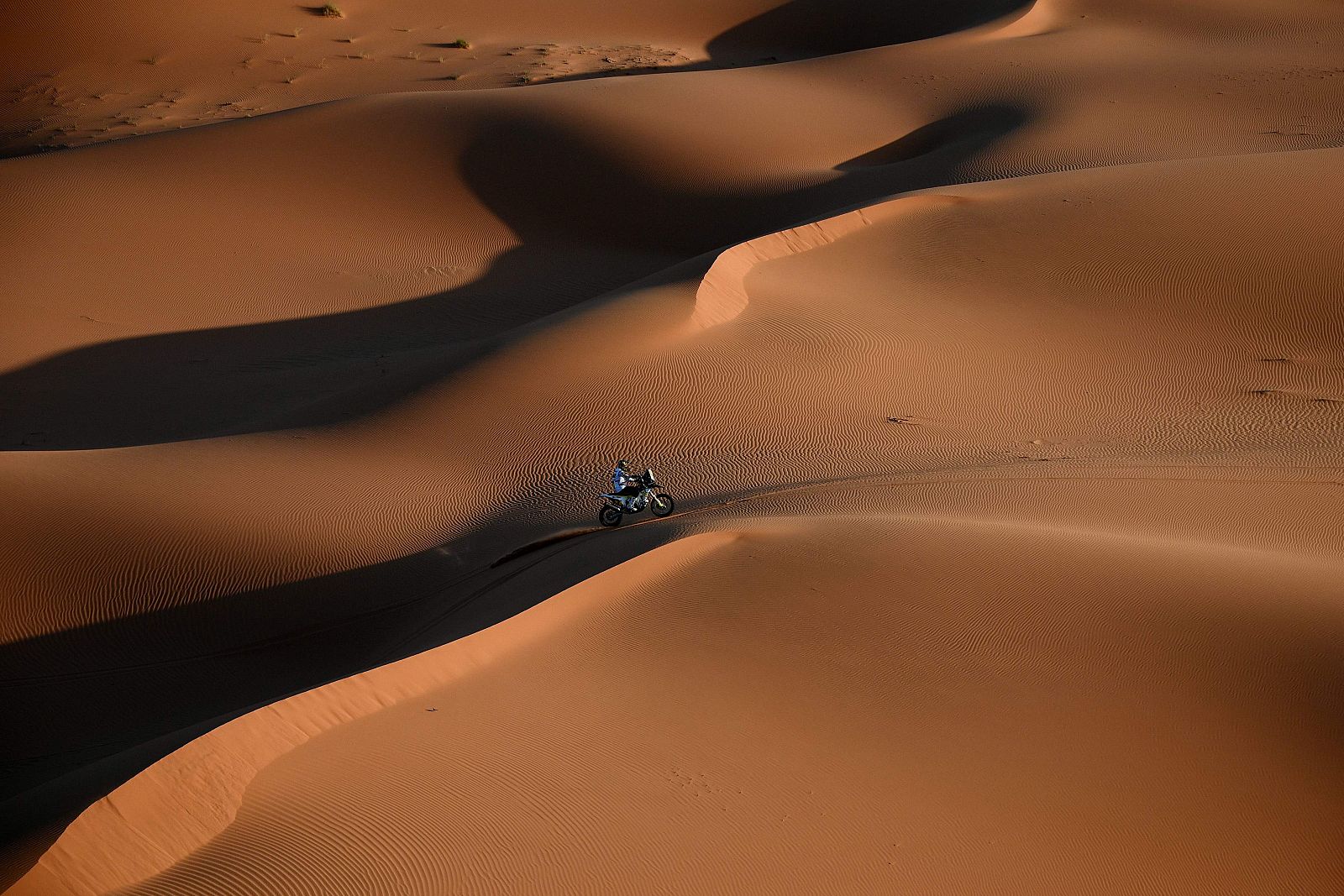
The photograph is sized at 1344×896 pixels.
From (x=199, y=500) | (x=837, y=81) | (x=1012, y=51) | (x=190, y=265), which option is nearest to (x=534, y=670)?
(x=199, y=500)

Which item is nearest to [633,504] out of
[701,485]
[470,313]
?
[701,485]

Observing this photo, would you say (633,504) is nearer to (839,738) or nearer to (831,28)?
(839,738)

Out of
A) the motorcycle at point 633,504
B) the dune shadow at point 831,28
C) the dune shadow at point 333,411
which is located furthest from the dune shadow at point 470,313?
the dune shadow at point 831,28

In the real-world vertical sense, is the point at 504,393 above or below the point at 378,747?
above

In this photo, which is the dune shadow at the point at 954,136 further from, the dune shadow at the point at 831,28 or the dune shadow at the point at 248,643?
the dune shadow at the point at 248,643

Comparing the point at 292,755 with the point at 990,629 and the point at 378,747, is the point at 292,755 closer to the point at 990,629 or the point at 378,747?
the point at 378,747

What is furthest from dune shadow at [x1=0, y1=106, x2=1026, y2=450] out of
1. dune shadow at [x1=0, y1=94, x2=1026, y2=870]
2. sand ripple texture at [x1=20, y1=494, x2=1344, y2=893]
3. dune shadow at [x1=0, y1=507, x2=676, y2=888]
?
sand ripple texture at [x1=20, y1=494, x2=1344, y2=893]
